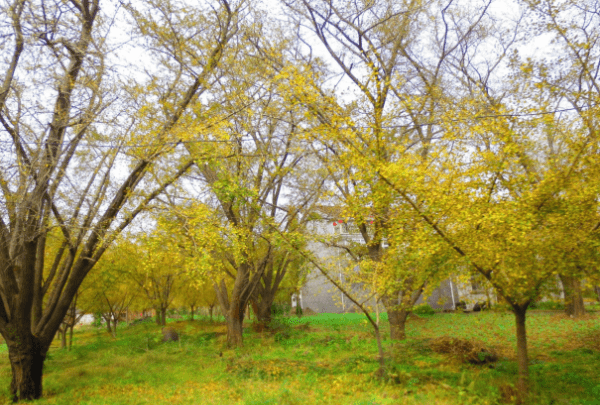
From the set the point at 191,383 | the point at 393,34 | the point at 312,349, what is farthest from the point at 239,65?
the point at 312,349

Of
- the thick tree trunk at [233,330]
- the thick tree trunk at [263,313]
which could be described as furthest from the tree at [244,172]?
the thick tree trunk at [263,313]

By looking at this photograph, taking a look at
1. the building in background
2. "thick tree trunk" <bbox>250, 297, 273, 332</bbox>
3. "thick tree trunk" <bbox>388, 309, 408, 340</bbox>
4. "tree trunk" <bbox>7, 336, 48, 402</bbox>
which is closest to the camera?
"tree trunk" <bbox>7, 336, 48, 402</bbox>

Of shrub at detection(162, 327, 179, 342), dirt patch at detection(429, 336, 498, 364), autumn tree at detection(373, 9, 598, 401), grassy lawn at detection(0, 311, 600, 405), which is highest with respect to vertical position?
autumn tree at detection(373, 9, 598, 401)

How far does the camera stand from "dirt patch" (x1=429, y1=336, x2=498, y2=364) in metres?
9.04

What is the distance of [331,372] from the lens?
9547mm

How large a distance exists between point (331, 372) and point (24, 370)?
677 cm

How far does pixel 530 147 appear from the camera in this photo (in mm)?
6684

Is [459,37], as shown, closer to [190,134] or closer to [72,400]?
[190,134]

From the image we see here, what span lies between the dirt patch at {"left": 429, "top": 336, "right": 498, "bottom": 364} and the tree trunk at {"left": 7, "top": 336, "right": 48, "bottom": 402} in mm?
9463

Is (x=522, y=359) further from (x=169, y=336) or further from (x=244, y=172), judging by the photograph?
(x=169, y=336)

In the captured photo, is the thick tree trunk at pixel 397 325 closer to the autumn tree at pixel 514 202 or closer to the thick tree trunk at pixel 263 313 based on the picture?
the autumn tree at pixel 514 202

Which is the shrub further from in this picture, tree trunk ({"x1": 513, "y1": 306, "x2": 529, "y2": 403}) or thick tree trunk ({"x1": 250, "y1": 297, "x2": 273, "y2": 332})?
tree trunk ({"x1": 513, "y1": 306, "x2": 529, "y2": 403})

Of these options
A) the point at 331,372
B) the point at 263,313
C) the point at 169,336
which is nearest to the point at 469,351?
the point at 331,372

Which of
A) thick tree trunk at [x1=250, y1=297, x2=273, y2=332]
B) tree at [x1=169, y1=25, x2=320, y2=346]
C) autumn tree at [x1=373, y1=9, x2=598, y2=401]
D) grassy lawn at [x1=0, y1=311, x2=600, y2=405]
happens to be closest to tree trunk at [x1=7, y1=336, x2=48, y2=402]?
grassy lawn at [x1=0, y1=311, x2=600, y2=405]
